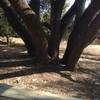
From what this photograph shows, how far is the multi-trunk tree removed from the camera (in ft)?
27.8

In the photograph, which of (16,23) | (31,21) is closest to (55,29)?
(16,23)

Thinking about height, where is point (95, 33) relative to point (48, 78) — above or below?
above

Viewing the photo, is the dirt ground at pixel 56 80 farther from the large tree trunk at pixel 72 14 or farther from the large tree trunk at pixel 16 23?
the large tree trunk at pixel 72 14

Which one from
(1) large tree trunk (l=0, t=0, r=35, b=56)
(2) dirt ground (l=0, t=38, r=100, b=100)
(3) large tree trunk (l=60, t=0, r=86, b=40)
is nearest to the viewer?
(2) dirt ground (l=0, t=38, r=100, b=100)

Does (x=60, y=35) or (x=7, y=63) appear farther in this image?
(x=60, y=35)

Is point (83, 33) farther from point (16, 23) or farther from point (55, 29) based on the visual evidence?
point (16, 23)

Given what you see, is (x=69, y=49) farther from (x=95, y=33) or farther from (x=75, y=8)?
(x=75, y=8)

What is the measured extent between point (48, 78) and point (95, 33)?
1.56 meters

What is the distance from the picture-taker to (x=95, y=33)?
8.70m

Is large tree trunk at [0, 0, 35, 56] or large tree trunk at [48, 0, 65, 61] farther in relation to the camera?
large tree trunk at [0, 0, 35, 56]

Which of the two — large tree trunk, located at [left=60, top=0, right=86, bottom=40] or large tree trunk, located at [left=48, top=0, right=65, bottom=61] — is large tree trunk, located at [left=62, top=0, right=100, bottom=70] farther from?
large tree trunk, located at [left=60, top=0, right=86, bottom=40]

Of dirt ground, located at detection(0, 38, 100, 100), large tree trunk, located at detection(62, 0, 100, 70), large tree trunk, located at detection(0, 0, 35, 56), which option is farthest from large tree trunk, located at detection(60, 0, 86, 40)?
dirt ground, located at detection(0, 38, 100, 100)

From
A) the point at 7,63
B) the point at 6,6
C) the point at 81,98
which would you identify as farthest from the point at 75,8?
the point at 81,98

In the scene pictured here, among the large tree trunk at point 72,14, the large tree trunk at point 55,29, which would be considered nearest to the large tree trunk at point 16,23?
the large tree trunk at point 55,29
